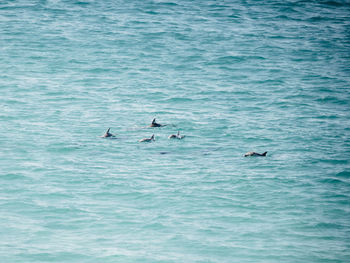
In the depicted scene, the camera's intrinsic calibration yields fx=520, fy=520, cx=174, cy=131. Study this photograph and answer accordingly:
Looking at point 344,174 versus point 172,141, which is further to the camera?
point 172,141

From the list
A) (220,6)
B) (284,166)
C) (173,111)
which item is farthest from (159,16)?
(284,166)

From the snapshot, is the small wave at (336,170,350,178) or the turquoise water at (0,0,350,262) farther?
the small wave at (336,170,350,178)

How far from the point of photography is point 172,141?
2409 cm

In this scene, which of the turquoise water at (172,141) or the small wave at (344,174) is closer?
the turquoise water at (172,141)

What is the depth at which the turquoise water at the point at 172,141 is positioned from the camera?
15805 millimetres

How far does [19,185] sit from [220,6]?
40.7 meters

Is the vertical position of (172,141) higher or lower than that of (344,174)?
lower

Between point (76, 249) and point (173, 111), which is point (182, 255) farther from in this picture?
point (173, 111)

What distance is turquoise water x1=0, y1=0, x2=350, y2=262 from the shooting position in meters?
15.8

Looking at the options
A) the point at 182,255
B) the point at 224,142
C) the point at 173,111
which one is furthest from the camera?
the point at 173,111

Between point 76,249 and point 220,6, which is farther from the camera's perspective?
point 220,6

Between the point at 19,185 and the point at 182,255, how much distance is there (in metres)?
7.32

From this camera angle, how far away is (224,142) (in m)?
24.3

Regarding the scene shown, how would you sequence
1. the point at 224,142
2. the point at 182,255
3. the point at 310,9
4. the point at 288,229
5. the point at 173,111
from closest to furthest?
1. the point at 182,255
2. the point at 288,229
3. the point at 224,142
4. the point at 173,111
5. the point at 310,9
